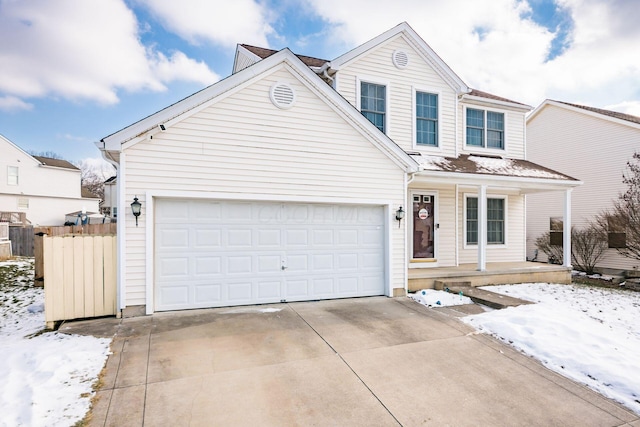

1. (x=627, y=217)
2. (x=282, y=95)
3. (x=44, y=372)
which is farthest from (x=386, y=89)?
(x=627, y=217)

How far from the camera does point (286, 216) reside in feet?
23.4

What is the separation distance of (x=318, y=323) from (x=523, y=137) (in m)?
11.0

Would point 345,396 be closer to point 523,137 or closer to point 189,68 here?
point 523,137

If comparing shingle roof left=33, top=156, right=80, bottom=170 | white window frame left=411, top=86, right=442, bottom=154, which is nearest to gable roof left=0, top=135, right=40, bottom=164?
shingle roof left=33, top=156, right=80, bottom=170

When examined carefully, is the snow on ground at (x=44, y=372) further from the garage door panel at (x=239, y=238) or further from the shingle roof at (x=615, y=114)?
the shingle roof at (x=615, y=114)

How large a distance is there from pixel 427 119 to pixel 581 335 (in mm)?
7367

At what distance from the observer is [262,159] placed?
6805 mm

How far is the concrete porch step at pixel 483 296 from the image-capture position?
713 centimetres

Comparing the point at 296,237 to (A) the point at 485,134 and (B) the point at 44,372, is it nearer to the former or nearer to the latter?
(B) the point at 44,372

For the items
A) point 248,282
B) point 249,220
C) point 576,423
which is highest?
point 249,220

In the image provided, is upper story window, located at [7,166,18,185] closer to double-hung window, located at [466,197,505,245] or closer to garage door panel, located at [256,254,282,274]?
garage door panel, located at [256,254,282,274]

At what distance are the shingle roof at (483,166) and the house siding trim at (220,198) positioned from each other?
2.29 meters

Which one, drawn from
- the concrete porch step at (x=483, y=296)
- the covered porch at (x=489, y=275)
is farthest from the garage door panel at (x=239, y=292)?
the concrete porch step at (x=483, y=296)

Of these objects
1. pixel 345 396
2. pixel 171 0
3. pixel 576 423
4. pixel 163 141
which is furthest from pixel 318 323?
pixel 171 0
